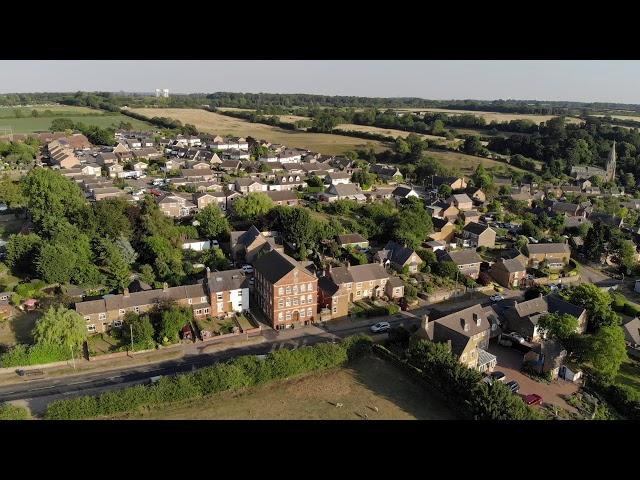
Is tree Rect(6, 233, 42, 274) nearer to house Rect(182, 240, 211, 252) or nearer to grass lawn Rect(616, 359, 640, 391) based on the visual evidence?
house Rect(182, 240, 211, 252)

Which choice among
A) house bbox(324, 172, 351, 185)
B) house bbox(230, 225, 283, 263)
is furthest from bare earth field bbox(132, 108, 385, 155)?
house bbox(230, 225, 283, 263)

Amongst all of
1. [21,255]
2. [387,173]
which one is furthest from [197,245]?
[387,173]

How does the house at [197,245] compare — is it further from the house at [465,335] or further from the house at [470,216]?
the house at [470,216]

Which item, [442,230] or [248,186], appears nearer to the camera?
[442,230]

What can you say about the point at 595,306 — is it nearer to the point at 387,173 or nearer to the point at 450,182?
the point at 450,182

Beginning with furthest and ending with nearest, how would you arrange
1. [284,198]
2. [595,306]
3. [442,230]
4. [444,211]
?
[284,198]
[444,211]
[442,230]
[595,306]

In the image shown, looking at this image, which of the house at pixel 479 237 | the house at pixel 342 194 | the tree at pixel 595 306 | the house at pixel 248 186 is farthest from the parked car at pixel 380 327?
the house at pixel 248 186
